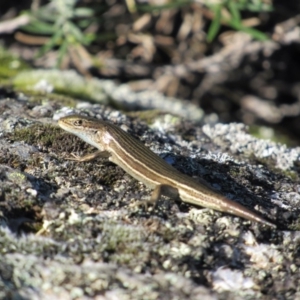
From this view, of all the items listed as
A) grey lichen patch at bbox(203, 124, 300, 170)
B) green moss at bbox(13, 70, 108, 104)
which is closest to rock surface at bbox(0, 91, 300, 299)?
grey lichen patch at bbox(203, 124, 300, 170)

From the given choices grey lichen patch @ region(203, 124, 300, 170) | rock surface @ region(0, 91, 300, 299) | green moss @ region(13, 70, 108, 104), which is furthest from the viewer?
green moss @ region(13, 70, 108, 104)

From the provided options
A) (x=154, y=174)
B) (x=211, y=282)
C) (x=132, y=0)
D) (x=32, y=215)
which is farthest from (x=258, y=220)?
(x=132, y=0)

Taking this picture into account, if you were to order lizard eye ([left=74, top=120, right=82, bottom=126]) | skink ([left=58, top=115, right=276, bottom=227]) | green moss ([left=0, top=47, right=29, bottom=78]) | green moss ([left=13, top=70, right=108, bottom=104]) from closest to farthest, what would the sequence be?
skink ([left=58, top=115, right=276, bottom=227]), lizard eye ([left=74, top=120, right=82, bottom=126]), green moss ([left=13, top=70, right=108, bottom=104]), green moss ([left=0, top=47, right=29, bottom=78])

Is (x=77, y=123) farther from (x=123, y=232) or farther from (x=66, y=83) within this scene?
(x=66, y=83)

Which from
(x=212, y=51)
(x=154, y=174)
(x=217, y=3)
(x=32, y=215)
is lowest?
(x=32, y=215)

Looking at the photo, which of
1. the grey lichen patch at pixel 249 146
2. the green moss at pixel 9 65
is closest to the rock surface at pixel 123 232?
the grey lichen patch at pixel 249 146

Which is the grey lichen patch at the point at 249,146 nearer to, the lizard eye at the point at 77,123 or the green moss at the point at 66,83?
the lizard eye at the point at 77,123

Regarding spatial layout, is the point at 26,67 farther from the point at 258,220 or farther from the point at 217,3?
the point at 258,220

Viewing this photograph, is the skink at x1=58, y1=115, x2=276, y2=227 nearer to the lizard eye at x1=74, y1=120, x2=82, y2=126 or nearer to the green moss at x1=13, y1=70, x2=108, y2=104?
the lizard eye at x1=74, y1=120, x2=82, y2=126
